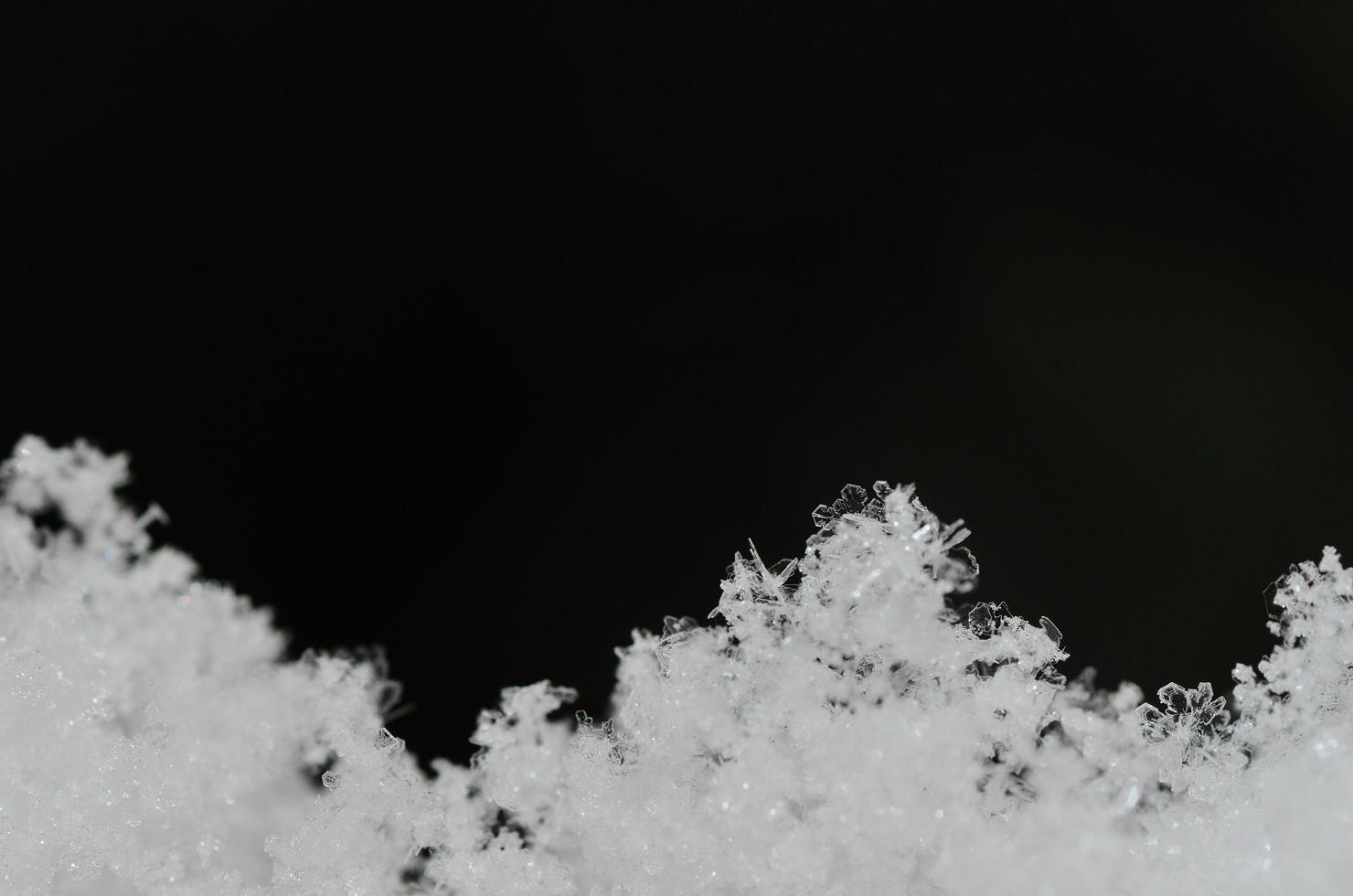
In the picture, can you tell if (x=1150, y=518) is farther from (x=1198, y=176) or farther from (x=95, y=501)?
(x=95, y=501)

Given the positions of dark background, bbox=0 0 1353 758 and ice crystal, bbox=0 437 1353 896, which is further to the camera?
dark background, bbox=0 0 1353 758

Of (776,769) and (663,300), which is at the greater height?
(663,300)

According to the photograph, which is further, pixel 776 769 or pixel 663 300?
pixel 663 300

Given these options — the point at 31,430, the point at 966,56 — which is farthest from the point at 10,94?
the point at 966,56

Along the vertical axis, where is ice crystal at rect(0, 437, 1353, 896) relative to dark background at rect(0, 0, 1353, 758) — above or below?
below

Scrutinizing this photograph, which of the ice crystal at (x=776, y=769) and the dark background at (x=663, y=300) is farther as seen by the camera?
the dark background at (x=663, y=300)
